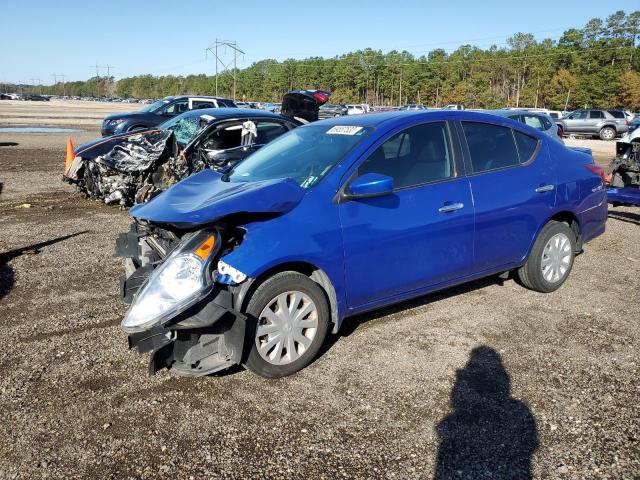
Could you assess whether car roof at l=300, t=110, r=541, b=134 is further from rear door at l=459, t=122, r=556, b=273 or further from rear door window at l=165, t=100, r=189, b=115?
rear door window at l=165, t=100, r=189, b=115

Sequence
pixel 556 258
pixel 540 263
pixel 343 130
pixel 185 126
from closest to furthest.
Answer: pixel 343 130, pixel 540 263, pixel 556 258, pixel 185 126

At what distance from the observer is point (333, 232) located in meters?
3.73

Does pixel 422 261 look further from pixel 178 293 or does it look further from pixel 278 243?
pixel 178 293

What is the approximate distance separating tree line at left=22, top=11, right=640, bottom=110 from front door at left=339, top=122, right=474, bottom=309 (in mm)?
62990

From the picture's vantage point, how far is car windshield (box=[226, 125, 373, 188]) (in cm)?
408

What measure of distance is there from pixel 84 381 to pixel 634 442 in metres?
3.38

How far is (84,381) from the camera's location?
11.9 feet

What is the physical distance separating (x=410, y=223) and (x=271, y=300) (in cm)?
126

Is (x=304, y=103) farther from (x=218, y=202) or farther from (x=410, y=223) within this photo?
(x=218, y=202)

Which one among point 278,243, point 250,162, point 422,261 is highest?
point 250,162

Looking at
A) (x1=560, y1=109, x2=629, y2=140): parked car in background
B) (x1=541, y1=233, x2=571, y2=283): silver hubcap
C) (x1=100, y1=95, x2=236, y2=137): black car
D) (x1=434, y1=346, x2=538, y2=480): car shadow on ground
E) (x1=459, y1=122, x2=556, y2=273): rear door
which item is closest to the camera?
(x1=434, y1=346, x2=538, y2=480): car shadow on ground

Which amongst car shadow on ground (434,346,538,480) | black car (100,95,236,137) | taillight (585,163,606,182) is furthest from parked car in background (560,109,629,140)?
car shadow on ground (434,346,538,480)

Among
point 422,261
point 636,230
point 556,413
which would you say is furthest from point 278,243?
point 636,230

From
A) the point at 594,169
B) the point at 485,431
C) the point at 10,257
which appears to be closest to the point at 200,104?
the point at 10,257
